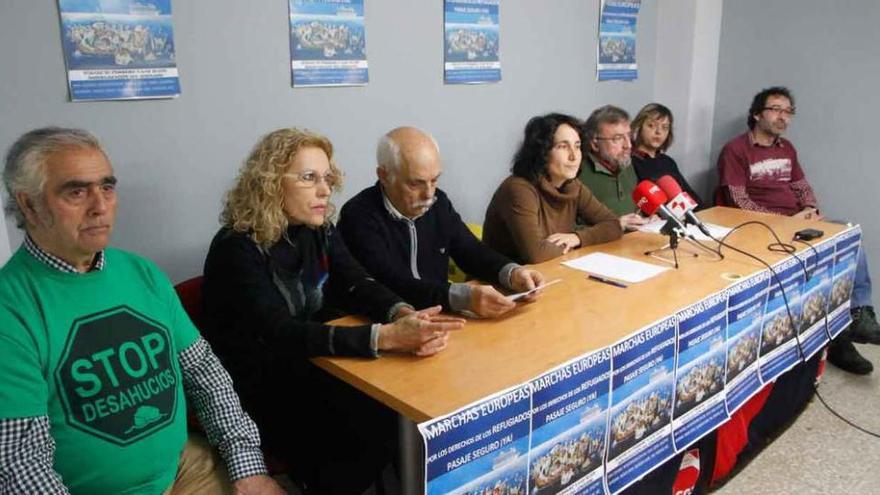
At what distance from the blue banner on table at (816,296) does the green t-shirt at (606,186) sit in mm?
962

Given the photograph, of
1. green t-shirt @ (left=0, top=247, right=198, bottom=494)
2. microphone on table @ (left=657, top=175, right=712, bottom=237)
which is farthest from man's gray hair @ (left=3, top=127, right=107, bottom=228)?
microphone on table @ (left=657, top=175, right=712, bottom=237)

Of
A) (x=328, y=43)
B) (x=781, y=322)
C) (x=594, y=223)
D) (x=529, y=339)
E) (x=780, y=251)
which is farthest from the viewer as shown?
(x=594, y=223)

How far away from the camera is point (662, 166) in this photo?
3.57 m

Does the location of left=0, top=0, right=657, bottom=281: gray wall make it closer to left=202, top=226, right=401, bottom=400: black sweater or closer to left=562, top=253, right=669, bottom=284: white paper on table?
left=202, top=226, right=401, bottom=400: black sweater

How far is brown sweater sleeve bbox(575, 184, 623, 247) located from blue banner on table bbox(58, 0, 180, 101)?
161 cm

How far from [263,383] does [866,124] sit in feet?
11.7

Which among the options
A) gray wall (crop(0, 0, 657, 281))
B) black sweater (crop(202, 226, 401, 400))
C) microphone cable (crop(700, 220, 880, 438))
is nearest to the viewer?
black sweater (crop(202, 226, 401, 400))

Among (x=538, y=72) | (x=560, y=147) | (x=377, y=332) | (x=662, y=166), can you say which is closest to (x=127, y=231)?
(x=377, y=332)

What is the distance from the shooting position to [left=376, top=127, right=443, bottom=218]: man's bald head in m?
1.96

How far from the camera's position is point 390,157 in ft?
6.54

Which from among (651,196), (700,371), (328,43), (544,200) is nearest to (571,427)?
(700,371)

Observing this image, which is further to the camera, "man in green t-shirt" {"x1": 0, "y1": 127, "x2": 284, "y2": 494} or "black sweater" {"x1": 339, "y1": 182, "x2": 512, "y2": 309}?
"black sweater" {"x1": 339, "y1": 182, "x2": 512, "y2": 309}

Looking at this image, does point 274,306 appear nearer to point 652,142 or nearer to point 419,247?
point 419,247

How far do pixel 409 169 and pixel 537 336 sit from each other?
686mm
